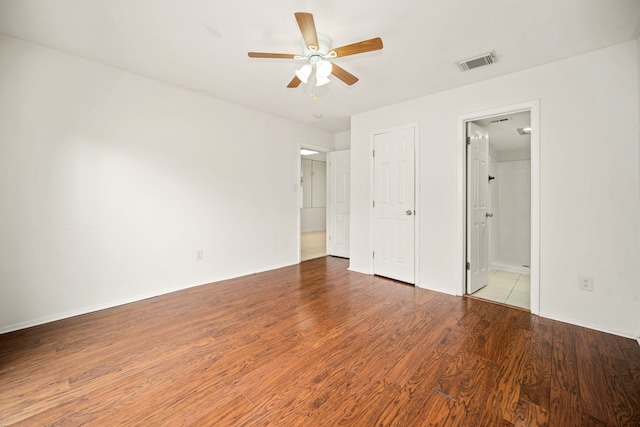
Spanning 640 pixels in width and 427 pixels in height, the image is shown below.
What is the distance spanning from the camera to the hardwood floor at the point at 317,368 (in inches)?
59.0

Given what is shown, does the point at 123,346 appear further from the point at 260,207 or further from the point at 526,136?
the point at 526,136

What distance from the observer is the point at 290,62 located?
8.91 ft

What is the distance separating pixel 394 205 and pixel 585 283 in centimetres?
214

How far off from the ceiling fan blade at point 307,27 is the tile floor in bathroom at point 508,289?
3.34 metres

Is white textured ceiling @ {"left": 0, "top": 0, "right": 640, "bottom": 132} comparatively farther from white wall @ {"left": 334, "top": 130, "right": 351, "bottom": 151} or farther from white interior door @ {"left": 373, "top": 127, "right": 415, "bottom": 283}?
white wall @ {"left": 334, "top": 130, "right": 351, "bottom": 151}

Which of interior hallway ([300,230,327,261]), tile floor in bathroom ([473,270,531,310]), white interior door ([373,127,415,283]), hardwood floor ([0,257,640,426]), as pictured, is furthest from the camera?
interior hallway ([300,230,327,261])

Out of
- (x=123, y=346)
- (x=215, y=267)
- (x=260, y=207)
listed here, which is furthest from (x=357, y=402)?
(x=260, y=207)

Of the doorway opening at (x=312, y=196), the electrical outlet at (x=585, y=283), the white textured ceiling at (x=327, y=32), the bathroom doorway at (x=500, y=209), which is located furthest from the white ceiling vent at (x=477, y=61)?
the doorway opening at (x=312, y=196)

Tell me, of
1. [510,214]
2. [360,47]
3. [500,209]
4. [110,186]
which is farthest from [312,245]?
[360,47]

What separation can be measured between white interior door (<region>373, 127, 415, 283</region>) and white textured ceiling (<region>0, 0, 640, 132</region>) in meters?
0.99

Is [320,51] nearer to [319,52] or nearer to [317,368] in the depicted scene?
[319,52]

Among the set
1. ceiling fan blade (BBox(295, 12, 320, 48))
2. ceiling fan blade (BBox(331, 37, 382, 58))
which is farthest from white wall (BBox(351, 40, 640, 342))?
ceiling fan blade (BBox(295, 12, 320, 48))

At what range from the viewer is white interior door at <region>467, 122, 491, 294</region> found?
3.35 m

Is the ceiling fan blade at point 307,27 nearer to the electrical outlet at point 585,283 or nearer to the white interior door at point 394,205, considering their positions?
the white interior door at point 394,205
